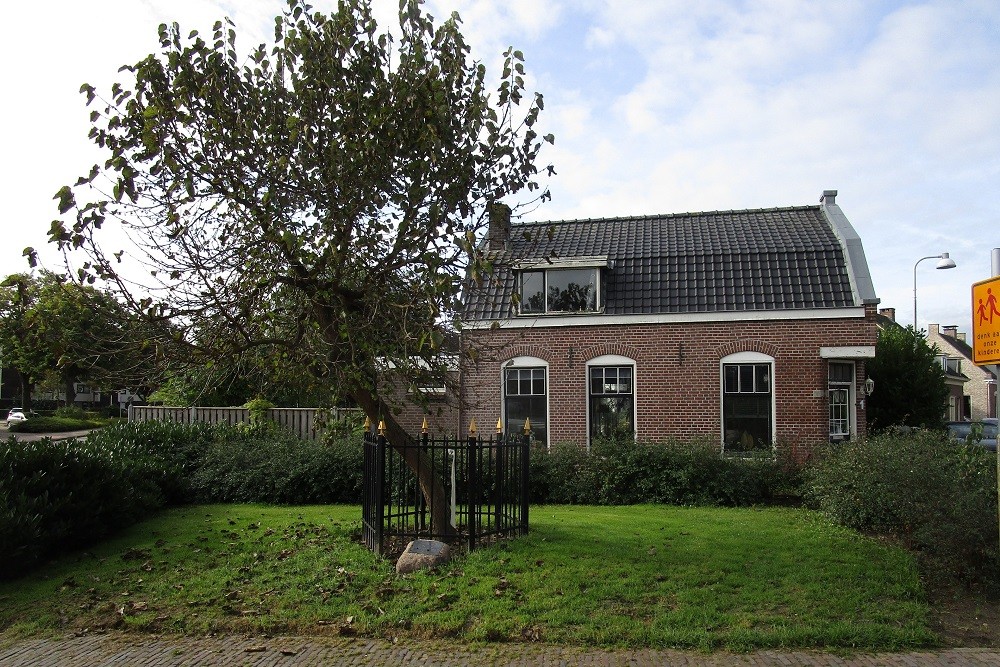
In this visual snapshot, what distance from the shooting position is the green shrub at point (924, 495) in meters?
7.67

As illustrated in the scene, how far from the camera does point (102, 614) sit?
23.9 feet

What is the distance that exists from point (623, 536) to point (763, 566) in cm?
196

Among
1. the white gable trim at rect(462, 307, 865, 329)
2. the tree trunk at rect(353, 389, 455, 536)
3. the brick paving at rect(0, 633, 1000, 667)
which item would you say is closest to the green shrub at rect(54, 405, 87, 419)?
the white gable trim at rect(462, 307, 865, 329)

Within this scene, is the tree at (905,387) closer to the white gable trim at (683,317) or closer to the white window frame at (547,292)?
the white gable trim at (683,317)

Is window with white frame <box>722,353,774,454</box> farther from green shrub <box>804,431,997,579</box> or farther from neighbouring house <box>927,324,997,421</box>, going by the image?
neighbouring house <box>927,324,997,421</box>

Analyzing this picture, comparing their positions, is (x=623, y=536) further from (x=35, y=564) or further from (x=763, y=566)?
(x=35, y=564)

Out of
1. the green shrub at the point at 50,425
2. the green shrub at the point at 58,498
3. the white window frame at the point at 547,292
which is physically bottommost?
the green shrub at the point at 50,425

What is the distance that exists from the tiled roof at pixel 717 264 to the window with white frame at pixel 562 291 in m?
0.35

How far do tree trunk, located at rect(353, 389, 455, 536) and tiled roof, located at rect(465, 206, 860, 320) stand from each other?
6.63 m

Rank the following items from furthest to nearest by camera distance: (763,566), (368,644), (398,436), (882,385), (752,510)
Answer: (882,385), (752,510), (398,436), (763,566), (368,644)

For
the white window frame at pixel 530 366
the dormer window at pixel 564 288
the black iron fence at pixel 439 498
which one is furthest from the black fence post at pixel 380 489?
the dormer window at pixel 564 288

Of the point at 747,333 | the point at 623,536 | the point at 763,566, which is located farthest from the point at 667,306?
the point at 763,566

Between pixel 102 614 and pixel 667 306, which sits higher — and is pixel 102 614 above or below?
below

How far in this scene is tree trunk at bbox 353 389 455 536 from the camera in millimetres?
9219
